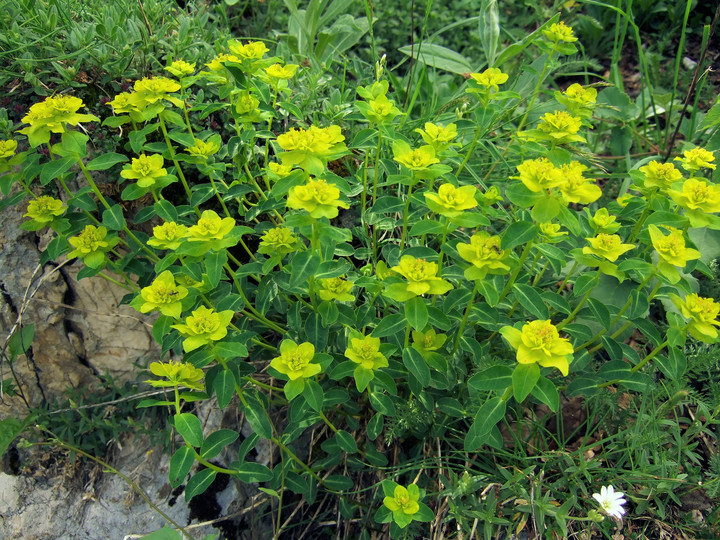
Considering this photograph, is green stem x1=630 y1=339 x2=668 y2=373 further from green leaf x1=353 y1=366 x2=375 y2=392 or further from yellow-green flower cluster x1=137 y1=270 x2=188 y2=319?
yellow-green flower cluster x1=137 y1=270 x2=188 y2=319

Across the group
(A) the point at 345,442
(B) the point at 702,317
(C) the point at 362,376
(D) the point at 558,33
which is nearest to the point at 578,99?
(D) the point at 558,33

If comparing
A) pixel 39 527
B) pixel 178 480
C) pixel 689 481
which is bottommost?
pixel 39 527

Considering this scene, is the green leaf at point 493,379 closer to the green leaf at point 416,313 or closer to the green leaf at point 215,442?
the green leaf at point 416,313

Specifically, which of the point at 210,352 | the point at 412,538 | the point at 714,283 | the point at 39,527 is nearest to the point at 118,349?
the point at 39,527

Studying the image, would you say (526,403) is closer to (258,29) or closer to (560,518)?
(560,518)

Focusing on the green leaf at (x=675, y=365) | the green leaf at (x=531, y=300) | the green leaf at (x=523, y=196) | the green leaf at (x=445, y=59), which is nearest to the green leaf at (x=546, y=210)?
the green leaf at (x=523, y=196)

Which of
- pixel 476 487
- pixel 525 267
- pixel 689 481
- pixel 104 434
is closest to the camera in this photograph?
pixel 476 487
